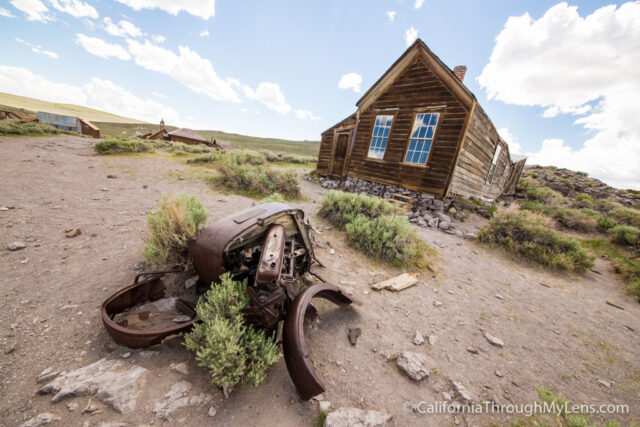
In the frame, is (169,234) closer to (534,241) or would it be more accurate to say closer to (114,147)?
(534,241)

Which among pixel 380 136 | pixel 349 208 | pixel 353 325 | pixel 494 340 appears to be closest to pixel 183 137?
pixel 380 136

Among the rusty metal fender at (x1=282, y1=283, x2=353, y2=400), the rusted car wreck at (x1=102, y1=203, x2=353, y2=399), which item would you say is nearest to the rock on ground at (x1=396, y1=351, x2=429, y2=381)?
the rusted car wreck at (x1=102, y1=203, x2=353, y2=399)

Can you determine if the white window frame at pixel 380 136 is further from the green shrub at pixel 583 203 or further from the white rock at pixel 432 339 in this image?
the green shrub at pixel 583 203

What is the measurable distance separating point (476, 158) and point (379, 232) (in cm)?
805

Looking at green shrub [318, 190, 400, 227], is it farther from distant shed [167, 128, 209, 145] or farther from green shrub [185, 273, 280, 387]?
distant shed [167, 128, 209, 145]

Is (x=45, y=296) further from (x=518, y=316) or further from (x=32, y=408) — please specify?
(x=518, y=316)

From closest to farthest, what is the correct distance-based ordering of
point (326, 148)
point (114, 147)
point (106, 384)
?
point (106, 384) → point (114, 147) → point (326, 148)

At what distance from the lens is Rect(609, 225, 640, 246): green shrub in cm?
763

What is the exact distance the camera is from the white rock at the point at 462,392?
7.53 feet

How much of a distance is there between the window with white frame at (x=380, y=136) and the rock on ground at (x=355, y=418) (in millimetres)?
10324

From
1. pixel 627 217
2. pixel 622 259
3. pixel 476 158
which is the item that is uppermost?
pixel 476 158

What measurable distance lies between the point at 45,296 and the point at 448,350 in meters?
5.26

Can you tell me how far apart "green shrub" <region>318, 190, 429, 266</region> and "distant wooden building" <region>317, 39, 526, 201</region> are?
12.5 feet

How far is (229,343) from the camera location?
194cm
